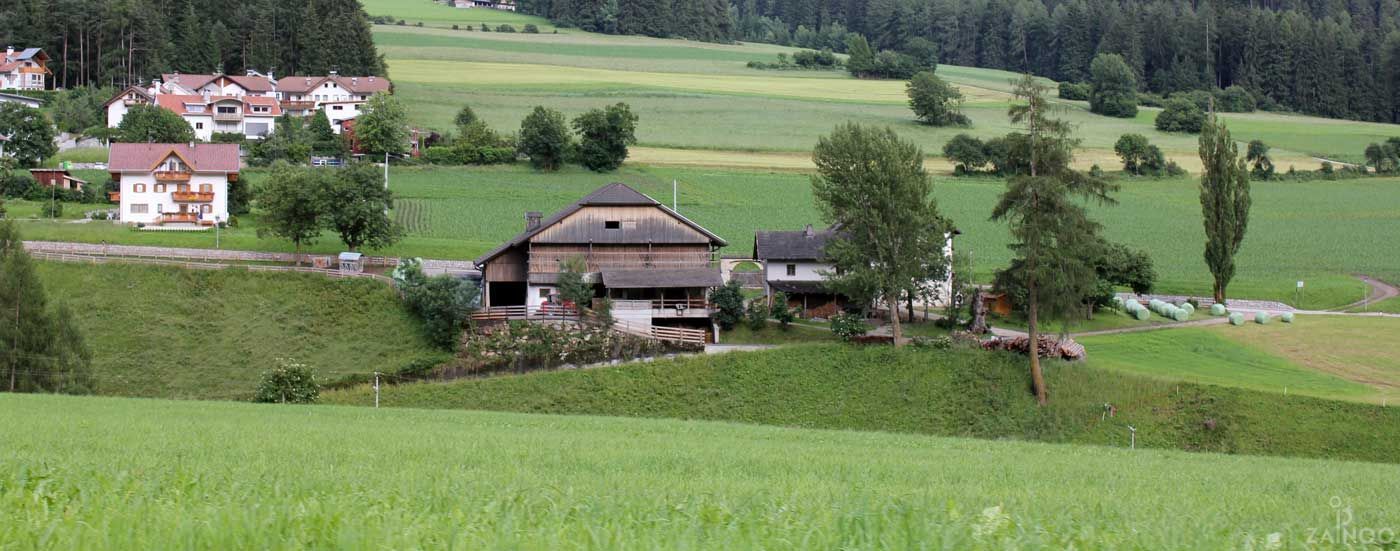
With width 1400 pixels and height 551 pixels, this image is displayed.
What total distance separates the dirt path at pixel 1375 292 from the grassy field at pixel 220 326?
4541 centimetres

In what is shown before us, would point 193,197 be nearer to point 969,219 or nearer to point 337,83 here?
point 337,83

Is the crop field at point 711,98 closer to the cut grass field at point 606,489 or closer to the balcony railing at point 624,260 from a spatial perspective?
the balcony railing at point 624,260

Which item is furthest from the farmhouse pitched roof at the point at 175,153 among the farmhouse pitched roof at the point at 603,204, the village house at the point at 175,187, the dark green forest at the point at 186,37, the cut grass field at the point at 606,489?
the dark green forest at the point at 186,37

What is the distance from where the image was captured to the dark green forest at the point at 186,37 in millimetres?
123500

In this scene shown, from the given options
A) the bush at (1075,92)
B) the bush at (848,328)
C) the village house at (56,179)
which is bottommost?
the bush at (848,328)

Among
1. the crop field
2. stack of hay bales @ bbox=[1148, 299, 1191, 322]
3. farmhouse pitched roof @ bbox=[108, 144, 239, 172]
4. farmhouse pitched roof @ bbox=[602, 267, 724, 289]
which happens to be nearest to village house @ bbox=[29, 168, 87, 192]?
farmhouse pitched roof @ bbox=[108, 144, 239, 172]

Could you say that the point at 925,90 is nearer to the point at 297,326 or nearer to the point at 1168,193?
the point at 1168,193

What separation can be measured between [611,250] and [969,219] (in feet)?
113

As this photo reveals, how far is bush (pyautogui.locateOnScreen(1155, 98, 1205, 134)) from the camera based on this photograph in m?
127

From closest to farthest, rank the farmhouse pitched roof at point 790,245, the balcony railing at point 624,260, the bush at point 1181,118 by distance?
the balcony railing at point 624,260
the farmhouse pitched roof at point 790,245
the bush at point 1181,118

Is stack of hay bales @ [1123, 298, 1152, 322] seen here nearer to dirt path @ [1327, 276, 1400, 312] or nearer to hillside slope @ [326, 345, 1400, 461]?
Answer: dirt path @ [1327, 276, 1400, 312]

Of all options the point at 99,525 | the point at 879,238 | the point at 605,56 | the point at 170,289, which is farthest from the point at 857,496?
the point at 605,56

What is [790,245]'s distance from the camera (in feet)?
187

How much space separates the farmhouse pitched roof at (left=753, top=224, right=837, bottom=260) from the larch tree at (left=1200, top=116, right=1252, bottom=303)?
1847 cm
